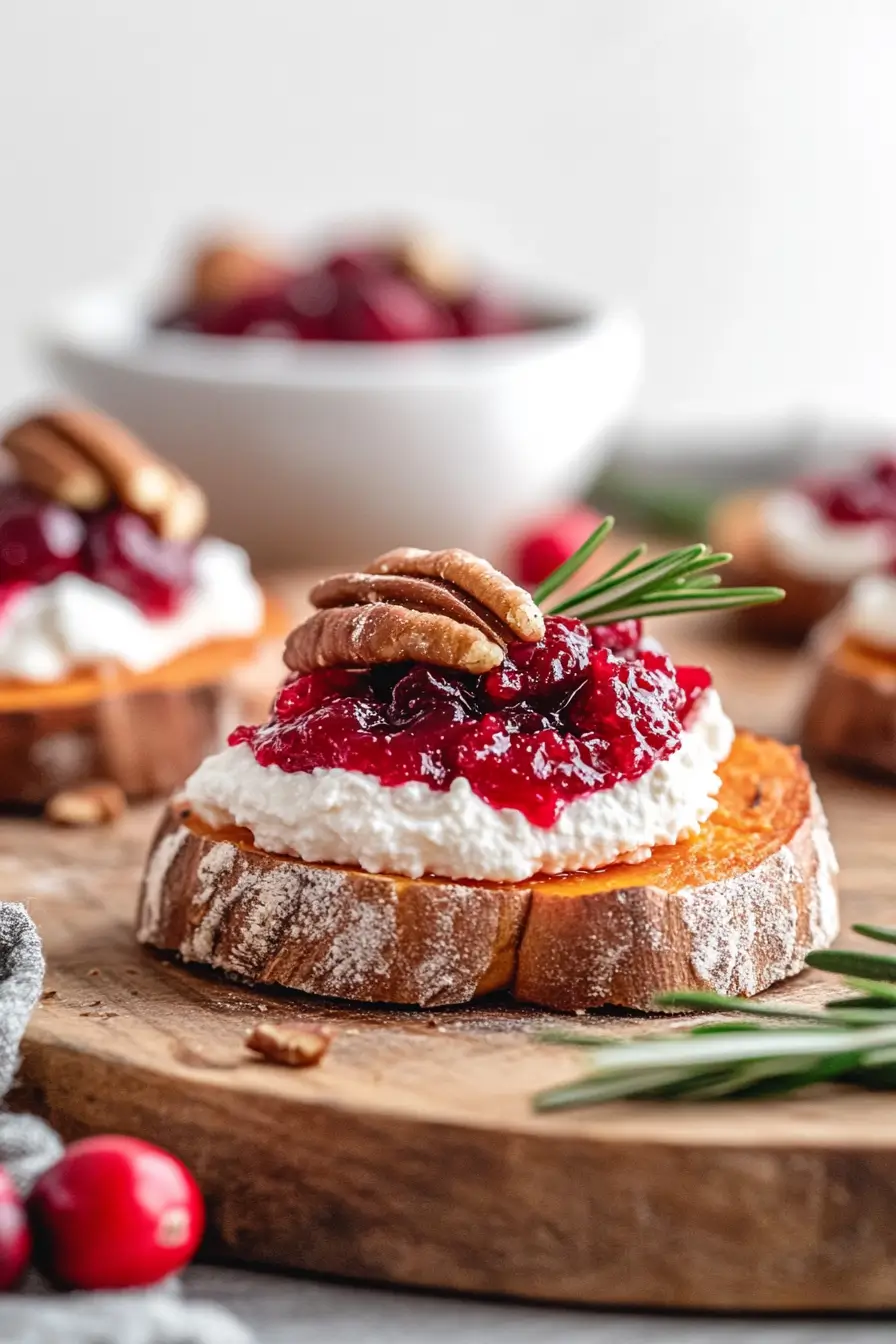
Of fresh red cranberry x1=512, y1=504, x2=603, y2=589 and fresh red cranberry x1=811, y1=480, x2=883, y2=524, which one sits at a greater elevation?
fresh red cranberry x1=811, y1=480, x2=883, y2=524

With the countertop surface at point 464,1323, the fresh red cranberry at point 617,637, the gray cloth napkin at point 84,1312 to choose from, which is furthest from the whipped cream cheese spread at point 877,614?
the gray cloth napkin at point 84,1312

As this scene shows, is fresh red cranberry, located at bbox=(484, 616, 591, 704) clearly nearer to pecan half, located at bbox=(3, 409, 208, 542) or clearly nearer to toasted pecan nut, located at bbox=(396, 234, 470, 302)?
pecan half, located at bbox=(3, 409, 208, 542)

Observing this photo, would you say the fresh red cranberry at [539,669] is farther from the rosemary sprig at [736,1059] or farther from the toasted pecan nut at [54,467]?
the toasted pecan nut at [54,467]

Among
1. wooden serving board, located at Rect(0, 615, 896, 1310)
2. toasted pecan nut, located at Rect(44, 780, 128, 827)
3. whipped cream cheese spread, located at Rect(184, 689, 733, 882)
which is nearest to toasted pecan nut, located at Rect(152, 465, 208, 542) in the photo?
toasted pecan nut, located at Rect(44, 780, 128, 827)

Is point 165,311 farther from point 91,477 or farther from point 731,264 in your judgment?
point 731,264

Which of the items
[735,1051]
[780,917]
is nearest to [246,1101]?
[735,1051]

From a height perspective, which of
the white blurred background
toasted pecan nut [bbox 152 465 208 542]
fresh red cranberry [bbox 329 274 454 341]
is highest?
the white blurred background

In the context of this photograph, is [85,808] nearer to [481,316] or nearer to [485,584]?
[485,584]
